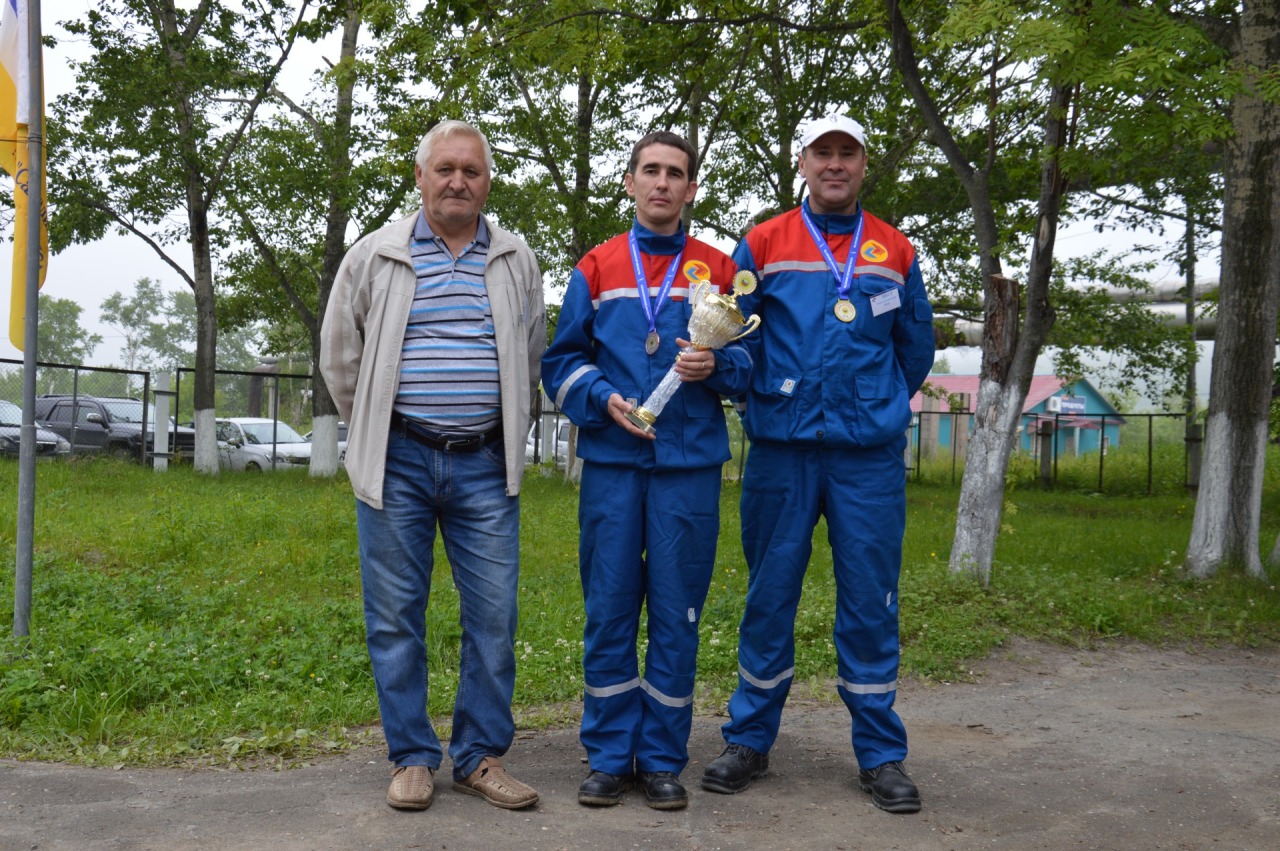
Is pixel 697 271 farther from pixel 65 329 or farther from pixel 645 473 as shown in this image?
pixel 65 329

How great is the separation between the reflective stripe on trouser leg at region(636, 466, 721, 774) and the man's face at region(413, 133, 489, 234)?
3.68 ft

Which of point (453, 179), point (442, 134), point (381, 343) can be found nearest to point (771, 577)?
point (381, 343)

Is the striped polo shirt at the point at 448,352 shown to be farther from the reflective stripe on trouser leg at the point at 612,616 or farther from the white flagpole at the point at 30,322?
the white flagpole at the point at 30,322

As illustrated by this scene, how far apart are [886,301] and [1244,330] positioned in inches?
241

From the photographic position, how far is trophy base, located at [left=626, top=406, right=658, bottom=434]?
12.3 ft

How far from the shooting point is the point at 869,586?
13.1 ft

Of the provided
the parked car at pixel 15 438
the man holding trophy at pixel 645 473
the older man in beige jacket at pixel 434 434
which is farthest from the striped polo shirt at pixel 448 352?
the parked car at pixel 15 438

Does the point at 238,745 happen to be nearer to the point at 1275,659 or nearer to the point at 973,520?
the point at 973,520

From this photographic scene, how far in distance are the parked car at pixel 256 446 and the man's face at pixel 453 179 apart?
20.8 m

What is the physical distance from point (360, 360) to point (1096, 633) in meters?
5.35

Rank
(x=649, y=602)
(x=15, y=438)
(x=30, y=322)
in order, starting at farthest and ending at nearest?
(x=15, y=438), (x=30, y=322), (x=649, y=602)

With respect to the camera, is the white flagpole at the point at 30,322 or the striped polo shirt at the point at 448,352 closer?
the striped polo shirt at the point at 448,352

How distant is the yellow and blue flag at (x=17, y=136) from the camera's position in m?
5.71

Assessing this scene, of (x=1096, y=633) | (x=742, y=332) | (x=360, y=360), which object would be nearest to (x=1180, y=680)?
(x=1096, y=633)
